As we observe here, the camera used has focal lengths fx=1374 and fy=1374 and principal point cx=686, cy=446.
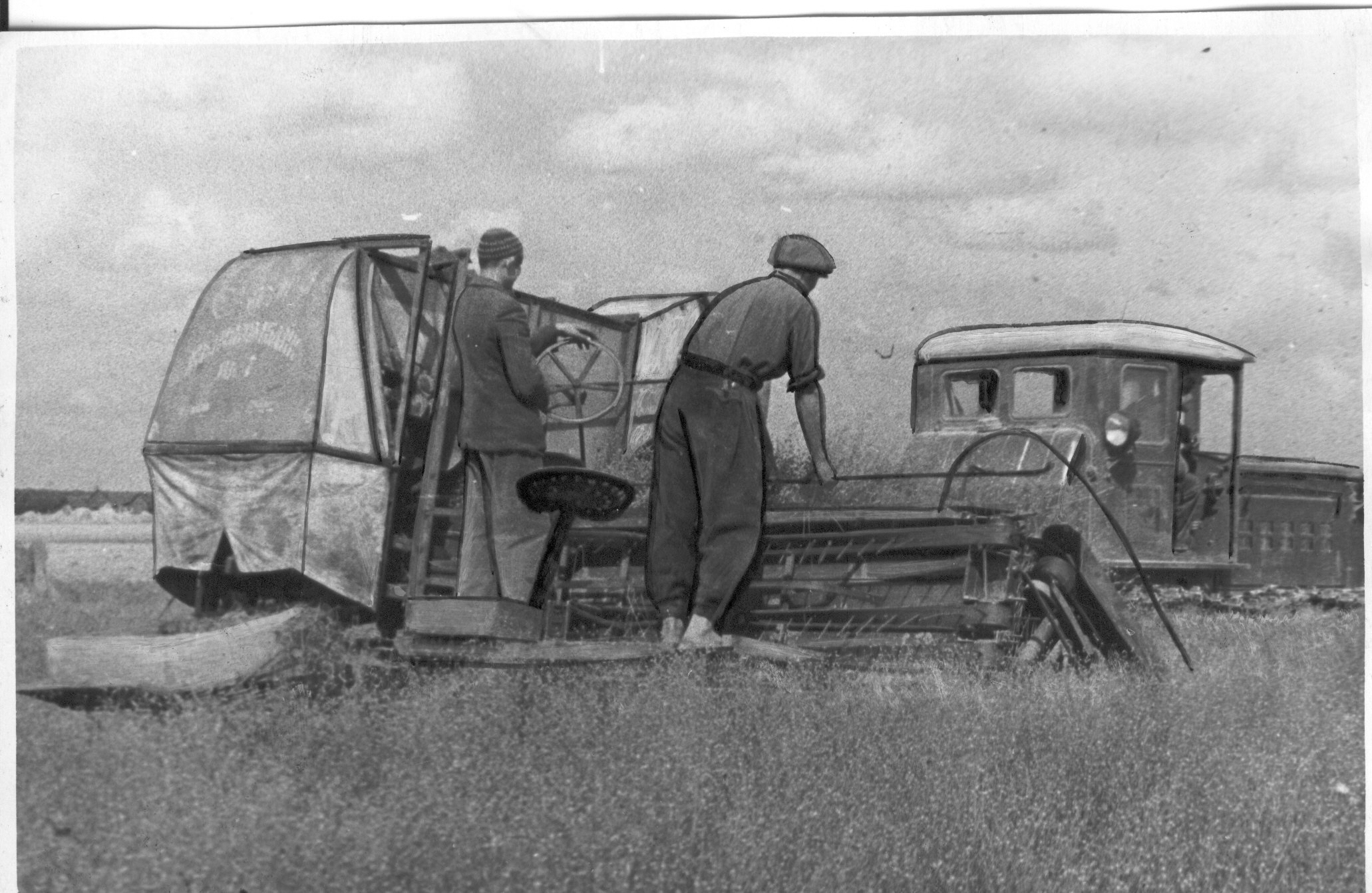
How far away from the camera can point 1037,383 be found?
5.86m

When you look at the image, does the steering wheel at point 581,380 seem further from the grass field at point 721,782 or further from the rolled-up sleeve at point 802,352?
the grass field at point 721,782

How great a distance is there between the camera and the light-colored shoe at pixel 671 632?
17.1ft

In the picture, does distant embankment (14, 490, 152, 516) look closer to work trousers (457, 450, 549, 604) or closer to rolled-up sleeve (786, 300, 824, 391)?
work trousers (457, 450, 549, 604)

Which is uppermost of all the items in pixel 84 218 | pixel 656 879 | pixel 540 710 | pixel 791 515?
pixel 84 218

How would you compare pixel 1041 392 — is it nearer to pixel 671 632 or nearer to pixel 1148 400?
pixel 1148 400

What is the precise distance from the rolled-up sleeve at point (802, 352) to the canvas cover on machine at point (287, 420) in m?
1.53

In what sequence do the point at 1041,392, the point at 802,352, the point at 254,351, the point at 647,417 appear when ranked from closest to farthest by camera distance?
the point at 802,352 → the point at 254,351 → the point at 647,417 → the point at 1041,392

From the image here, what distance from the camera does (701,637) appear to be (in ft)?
17.1

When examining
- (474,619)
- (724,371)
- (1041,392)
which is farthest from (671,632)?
(1041,392)

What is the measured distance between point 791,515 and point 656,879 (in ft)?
4.72

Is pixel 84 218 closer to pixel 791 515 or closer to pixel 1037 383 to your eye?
pixel 791 515

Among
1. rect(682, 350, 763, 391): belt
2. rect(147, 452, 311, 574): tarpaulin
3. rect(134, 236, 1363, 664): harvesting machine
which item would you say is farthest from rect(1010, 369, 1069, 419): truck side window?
rect(147, 452, 311, 574): tarpaulin

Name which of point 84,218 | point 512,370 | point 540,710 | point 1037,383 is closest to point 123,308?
point 84,218

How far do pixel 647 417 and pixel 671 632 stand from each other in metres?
0.88
